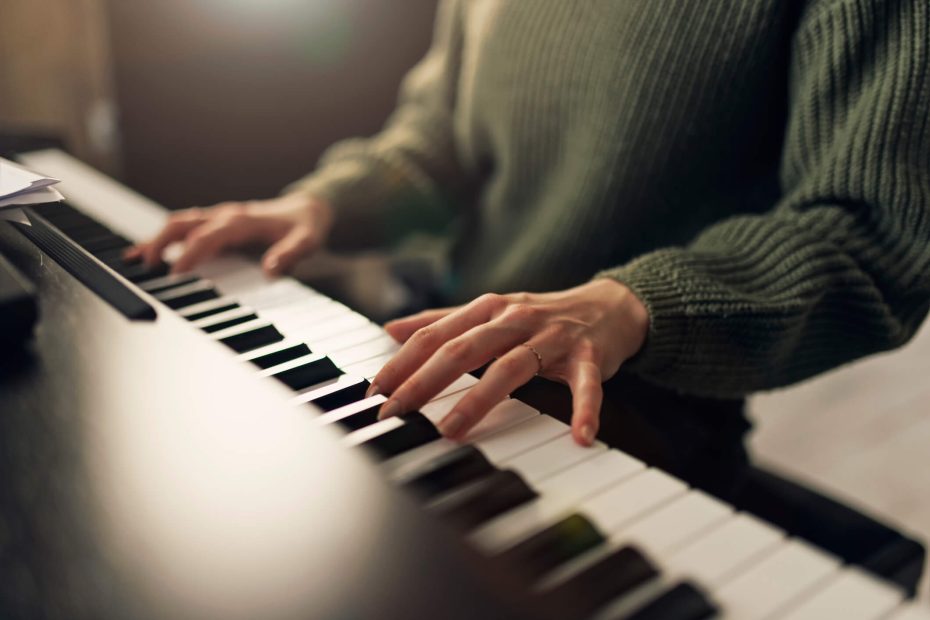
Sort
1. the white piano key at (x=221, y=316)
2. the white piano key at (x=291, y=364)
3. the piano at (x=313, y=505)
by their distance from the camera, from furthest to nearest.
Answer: the white piano key at (x=221, y=316), the white piano key at (x=291, y=364), the piano at (x=313, y=505)

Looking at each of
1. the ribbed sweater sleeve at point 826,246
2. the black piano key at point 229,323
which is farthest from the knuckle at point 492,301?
the black piano key at point 229,323

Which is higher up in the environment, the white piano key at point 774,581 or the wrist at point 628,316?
the wrist at point 628,316

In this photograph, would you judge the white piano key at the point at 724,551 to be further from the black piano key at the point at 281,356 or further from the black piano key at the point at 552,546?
the black piano key at the point at 281,356

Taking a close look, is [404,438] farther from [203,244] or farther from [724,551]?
[203,244]

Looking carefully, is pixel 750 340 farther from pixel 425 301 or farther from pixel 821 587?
pixel 425 301

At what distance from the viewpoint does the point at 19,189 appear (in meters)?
0.56

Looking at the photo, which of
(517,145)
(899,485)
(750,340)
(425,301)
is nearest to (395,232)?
(425,301)

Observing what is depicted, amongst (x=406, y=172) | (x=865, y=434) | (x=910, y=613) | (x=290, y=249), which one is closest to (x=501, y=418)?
(x=910, y=613)

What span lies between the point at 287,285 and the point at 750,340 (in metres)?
0.41

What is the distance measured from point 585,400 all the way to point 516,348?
6 centimetres

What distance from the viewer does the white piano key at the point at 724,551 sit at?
0.35 meters

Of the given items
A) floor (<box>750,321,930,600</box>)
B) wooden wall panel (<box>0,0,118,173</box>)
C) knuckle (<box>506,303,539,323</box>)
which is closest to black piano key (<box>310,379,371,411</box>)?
knuckle (<box>506,303,539,323</box>)

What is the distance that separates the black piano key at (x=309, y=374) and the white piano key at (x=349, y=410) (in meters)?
0.05

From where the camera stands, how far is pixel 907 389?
192 cm
